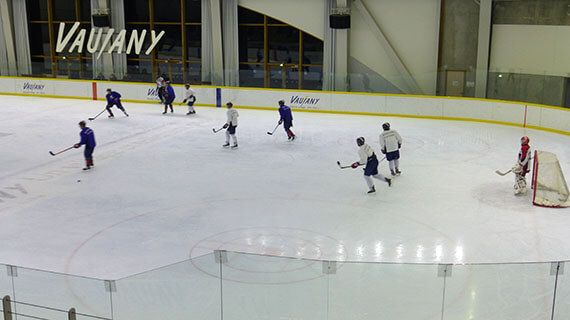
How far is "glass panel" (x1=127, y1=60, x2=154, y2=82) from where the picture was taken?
25.1 m

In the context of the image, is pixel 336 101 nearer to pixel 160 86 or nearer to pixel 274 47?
pixel 274 47

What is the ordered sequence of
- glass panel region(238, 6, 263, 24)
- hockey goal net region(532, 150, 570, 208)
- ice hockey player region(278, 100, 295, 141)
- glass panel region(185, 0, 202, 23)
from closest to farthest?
hockey goal net region(532, 150, 570, 208)
ice hockey player region(278, 100, 295, 141)
glass panel region(238, 6, 263, 24)
glass panel region(185, 0, 202, 23)

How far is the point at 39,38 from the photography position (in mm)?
30016

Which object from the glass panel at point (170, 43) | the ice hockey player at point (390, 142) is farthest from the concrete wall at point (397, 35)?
the ice hockey player at point (390, 142)

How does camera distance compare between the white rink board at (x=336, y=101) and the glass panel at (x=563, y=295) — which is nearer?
the glass panel at (x=563, y=295)

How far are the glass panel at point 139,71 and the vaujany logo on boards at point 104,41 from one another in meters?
0.76

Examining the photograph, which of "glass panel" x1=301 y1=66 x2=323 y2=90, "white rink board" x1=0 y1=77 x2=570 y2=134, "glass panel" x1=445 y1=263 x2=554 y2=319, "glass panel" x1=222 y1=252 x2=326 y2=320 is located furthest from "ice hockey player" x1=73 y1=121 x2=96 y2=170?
"glass panel" x1=301 y1=66 x2=323 y2=90

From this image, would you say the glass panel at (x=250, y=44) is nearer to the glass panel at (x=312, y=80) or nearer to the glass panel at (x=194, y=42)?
the glass panel at (x=194, y=42)

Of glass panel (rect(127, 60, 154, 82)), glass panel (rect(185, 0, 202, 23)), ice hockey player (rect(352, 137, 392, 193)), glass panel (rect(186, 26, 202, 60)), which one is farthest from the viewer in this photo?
glass panel (rect(186, 26, 202, 60))

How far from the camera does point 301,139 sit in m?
17.4

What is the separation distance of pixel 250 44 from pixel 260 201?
53.0 ft

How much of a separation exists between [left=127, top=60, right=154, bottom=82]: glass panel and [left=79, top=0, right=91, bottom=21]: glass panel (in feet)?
9.55

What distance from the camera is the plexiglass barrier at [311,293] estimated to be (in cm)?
564

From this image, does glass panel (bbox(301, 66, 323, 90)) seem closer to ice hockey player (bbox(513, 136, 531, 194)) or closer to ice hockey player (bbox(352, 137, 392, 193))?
ice hockey player (bbox(352, 137, 392, 193))
